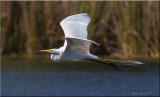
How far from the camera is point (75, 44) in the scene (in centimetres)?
610

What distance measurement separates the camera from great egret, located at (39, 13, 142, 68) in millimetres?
6121

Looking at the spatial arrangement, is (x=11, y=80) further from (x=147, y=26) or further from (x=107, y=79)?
(x=147, y=26)

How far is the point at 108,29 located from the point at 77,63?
1.71m

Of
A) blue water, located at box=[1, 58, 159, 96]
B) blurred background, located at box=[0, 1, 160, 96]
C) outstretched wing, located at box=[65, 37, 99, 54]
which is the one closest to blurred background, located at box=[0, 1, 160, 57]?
blurred background, located at box=[0, 1, 160, 96]

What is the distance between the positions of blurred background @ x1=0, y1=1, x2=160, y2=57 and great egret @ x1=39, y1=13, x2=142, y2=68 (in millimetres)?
6036

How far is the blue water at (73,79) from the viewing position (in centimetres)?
1167

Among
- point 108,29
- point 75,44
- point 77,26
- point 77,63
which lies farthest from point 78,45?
point 77,63

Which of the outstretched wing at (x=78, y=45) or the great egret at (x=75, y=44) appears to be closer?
the outstretched wing at (x=78, y=45)

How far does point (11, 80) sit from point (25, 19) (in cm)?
→ 226

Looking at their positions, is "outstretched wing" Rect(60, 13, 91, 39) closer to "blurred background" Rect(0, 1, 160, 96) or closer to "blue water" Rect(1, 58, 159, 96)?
"blue water" Rect(1, 58, 159, 96)

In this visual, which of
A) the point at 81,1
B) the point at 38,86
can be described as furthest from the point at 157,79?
the point at 81,1

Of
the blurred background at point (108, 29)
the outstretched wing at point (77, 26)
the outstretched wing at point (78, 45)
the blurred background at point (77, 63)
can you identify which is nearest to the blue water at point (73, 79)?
the blurred background at point (77, 63)

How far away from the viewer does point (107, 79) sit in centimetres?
1286

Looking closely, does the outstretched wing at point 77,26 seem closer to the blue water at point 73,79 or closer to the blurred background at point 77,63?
the blue water at point 73,79
